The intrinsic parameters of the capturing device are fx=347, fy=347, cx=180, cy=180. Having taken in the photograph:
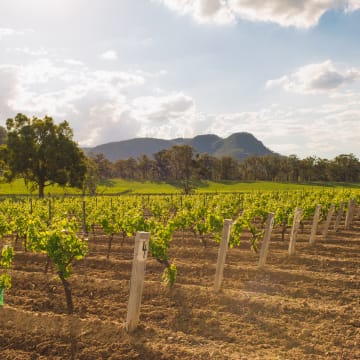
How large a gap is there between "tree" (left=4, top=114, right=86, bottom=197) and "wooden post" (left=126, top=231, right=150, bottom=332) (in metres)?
37.9

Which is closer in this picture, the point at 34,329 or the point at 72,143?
the point at 34,329

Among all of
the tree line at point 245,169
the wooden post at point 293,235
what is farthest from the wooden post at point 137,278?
the tree line at point 245,169

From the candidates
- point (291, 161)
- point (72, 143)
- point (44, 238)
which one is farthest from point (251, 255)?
point (291, 161)

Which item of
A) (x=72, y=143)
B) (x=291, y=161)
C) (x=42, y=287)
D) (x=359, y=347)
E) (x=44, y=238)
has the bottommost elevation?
(x=42, y=287)

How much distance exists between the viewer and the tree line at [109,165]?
41.4 m

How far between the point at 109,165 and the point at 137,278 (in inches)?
4504

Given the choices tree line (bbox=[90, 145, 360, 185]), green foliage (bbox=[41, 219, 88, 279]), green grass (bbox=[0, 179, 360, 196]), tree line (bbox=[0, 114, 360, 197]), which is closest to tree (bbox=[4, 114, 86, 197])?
tree line (bbox=[0, 114, 360, 197])

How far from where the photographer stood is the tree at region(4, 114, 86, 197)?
40.8 meters

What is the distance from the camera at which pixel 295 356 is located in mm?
5449

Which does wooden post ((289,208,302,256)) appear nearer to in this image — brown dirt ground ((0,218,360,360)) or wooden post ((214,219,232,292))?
brown dirt ground ((0,218,360,360))

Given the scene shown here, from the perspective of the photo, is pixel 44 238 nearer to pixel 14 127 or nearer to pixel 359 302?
pixel 359 302

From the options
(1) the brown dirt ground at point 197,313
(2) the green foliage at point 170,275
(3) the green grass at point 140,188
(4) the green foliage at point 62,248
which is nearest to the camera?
(1) the brown dirt ground at point 197,313

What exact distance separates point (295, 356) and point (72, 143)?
4195 cm

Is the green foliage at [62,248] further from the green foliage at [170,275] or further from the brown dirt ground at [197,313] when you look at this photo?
the green foliage at [170,275]
